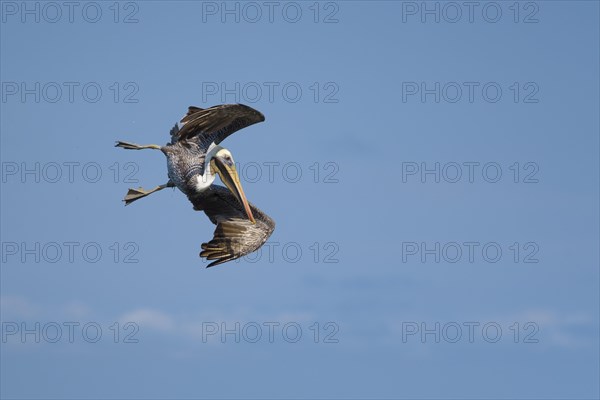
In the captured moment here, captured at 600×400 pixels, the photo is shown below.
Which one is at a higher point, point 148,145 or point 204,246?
point 148,145

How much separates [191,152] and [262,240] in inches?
89.6

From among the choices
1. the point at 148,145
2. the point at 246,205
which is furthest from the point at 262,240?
the point at 148,145

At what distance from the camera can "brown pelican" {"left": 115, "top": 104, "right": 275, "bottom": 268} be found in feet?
89.4

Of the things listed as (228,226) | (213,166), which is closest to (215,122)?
(213,166)

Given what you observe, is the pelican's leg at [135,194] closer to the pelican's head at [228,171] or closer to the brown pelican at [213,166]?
the brown pelican at [213,166]

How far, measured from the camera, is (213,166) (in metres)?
27.7

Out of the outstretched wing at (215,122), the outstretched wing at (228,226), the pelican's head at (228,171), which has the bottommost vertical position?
the outstretched wing at (228,226)

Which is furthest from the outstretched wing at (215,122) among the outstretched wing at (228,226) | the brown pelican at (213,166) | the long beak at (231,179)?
the outstretched wing at (228,226)

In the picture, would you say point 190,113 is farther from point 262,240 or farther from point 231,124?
point 262,240

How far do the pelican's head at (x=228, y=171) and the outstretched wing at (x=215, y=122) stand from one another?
0.41m

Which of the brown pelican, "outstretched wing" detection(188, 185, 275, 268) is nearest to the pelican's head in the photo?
the brown pelican

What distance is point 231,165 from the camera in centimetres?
2761

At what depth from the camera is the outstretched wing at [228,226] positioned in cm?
2766

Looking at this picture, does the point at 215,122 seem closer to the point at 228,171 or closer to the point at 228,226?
the point at 228,171
